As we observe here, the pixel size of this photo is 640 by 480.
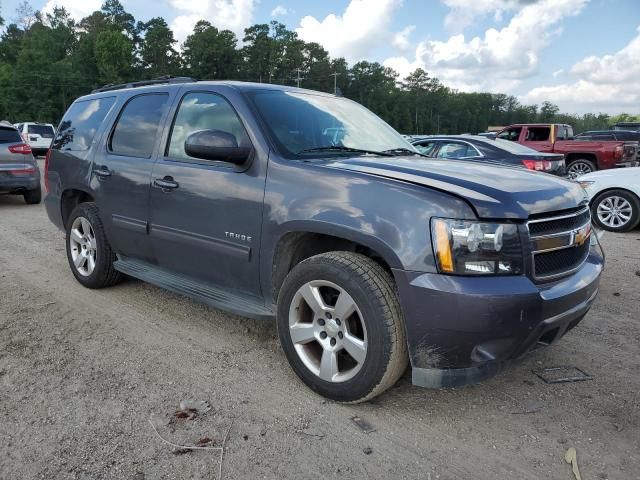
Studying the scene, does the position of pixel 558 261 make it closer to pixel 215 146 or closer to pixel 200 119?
pixel 215 146

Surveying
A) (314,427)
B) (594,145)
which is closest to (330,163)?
(314,427)

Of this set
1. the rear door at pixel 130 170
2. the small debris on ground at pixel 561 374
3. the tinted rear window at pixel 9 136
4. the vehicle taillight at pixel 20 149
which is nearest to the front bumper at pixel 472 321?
the small debris on ground at pixel 561 374

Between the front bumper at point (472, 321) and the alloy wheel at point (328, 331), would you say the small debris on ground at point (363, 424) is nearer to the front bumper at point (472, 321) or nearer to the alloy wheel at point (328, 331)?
the alloy wheel at point (328, 331)

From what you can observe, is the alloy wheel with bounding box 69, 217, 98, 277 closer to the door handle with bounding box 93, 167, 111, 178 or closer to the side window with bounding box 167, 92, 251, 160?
the door handle with bounding box 93, 167, 111, 178

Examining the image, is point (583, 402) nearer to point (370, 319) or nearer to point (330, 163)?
point (370, 319)

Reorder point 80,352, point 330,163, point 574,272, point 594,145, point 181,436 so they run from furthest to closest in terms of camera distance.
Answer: point 594,145 → point 80,352 → point 330,163 → point 574,272 → point 181,436

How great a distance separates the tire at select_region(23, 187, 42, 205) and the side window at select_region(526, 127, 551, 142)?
46.0 feet

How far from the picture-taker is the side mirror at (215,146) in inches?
121

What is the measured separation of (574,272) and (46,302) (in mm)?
4142

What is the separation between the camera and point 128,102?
4410 millimetres

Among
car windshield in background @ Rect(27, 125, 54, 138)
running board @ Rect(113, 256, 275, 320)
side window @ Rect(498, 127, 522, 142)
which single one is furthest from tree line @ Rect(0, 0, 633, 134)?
running board @ Rect(113, 256, 275, 320)

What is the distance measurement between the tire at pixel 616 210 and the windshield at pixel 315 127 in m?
5.79

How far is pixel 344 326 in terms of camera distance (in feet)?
9.14

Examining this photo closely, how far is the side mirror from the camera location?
308 cm
